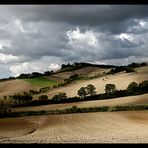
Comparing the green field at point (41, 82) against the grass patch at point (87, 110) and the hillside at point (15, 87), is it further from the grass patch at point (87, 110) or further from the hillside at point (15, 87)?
the grass patch at point (87, 110)

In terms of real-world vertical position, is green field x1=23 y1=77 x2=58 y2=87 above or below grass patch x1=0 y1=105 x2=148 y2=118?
above

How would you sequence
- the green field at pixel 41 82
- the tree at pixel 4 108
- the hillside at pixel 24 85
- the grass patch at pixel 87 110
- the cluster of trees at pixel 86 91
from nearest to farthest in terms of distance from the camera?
the grass patch at pixel 87 110
the tree at pixel 4 108
the cluster of trees at pixel 86 91
the hillside at pixel 24 85
the green field at pixel 41 82

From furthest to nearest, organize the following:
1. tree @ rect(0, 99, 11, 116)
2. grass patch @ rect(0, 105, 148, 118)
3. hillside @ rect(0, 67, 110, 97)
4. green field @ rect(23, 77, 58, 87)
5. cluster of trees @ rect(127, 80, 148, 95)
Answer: green field @ rect(23, 77, 58, 87) → hillside @ rect(0, 67, 110, 97) → cluster of trees @ rect(127, 80, 148, 95) → tree @ rect(0, 99, 11, 116) → grass patch @ rect(0, 105, 148, 118)

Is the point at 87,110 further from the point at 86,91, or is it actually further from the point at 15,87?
the point at 15,87

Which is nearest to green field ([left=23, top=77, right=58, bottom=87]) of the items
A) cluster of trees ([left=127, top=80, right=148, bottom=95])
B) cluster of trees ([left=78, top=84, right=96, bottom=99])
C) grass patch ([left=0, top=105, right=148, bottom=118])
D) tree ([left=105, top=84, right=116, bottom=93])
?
cluster of trees ([left=78, top=84, right=96, bottom=99])

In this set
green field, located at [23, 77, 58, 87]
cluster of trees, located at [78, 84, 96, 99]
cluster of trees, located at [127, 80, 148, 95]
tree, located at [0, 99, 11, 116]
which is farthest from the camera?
green field, located at [23, 77, 58, 87]

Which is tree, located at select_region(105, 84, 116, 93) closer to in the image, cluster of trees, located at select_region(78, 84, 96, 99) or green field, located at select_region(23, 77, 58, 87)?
cluster of trees, located at select_region(78, 84, 96, 99)

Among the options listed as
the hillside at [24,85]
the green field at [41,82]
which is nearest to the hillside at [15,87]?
the hillside at [24,85]

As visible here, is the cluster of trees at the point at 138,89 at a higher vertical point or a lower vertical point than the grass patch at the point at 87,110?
higher

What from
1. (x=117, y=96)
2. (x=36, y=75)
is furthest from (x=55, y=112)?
(x=36, y=75)

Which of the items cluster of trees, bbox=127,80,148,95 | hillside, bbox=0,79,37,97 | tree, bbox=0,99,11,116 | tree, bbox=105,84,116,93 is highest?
hillside, bbox=0,79,37,97

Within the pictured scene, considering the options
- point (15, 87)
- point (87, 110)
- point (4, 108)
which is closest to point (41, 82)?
point (15, 87)
